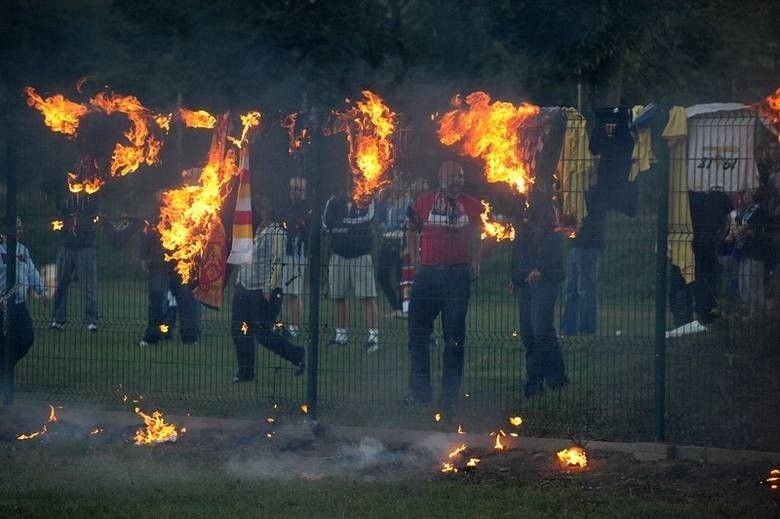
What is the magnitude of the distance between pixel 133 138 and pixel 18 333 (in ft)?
7.63

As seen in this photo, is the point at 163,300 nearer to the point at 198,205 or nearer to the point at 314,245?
the point at 198,205

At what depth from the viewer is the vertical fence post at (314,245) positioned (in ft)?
37.4

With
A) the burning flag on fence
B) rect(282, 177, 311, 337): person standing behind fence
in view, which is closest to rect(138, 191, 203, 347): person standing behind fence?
the burning flag on fence

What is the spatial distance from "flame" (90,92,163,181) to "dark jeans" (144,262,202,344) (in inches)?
40.3

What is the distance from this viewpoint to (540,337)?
37.1 ft

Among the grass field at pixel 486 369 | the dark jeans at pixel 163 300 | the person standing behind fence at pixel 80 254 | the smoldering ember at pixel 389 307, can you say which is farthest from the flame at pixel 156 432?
the person standing behind fence at pixel 80 254

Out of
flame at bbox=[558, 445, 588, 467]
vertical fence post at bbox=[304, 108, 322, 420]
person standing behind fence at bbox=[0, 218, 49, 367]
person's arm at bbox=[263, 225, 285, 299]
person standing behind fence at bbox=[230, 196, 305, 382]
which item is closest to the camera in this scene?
flame at bbox=[558, 445, 588, 467]

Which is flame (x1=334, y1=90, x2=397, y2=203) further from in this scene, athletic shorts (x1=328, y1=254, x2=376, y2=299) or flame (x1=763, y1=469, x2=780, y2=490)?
flame (x1=763, y1=469, x2=780, y2=490)

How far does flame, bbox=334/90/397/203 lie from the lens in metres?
11.3

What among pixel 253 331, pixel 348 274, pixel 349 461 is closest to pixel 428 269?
pixel 348 274

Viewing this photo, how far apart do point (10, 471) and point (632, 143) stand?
234 inches

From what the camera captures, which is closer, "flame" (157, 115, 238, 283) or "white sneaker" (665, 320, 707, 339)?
"white sneaker" (665, 320, 707, 339)

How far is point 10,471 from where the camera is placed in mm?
10250

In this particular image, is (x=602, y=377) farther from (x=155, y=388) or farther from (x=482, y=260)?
(x=155, y=388)
